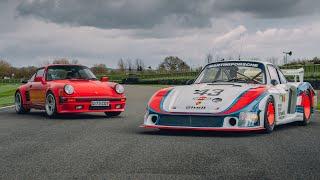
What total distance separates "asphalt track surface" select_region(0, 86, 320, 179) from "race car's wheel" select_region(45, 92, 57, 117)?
2.98m

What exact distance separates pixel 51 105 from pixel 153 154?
7296 millimetres

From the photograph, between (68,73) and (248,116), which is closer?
Answer: (248,116)

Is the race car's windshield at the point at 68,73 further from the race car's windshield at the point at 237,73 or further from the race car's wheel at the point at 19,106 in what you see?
the race car's windshield at the point at 237,73

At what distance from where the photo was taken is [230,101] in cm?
932

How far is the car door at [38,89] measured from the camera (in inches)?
568

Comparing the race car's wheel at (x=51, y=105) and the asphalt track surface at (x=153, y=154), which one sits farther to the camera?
the race car's wheel at (x=51, y=105)

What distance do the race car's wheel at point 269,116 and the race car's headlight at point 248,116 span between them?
262 millimetres

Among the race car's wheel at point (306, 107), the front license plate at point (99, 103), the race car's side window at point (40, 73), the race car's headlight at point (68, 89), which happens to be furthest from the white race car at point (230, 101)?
the race car's side window at point (40, 73)

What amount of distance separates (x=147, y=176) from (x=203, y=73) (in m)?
5.79

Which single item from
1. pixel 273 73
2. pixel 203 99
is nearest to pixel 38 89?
pixel 273 73

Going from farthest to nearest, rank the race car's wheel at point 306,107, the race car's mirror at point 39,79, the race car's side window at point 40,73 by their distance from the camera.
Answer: the race car's side window at point 40,73 → the race car's mirror at point 39,79 → the race car's wheel at point 306,107

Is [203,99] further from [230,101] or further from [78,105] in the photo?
[78,105]

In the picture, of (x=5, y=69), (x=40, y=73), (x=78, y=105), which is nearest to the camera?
(x=78, y=105)

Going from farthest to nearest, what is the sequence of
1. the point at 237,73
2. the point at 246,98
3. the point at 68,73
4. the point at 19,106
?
the point at 19,106 → the point at 68,73 → the point at 237,73 → the point at 246,98
